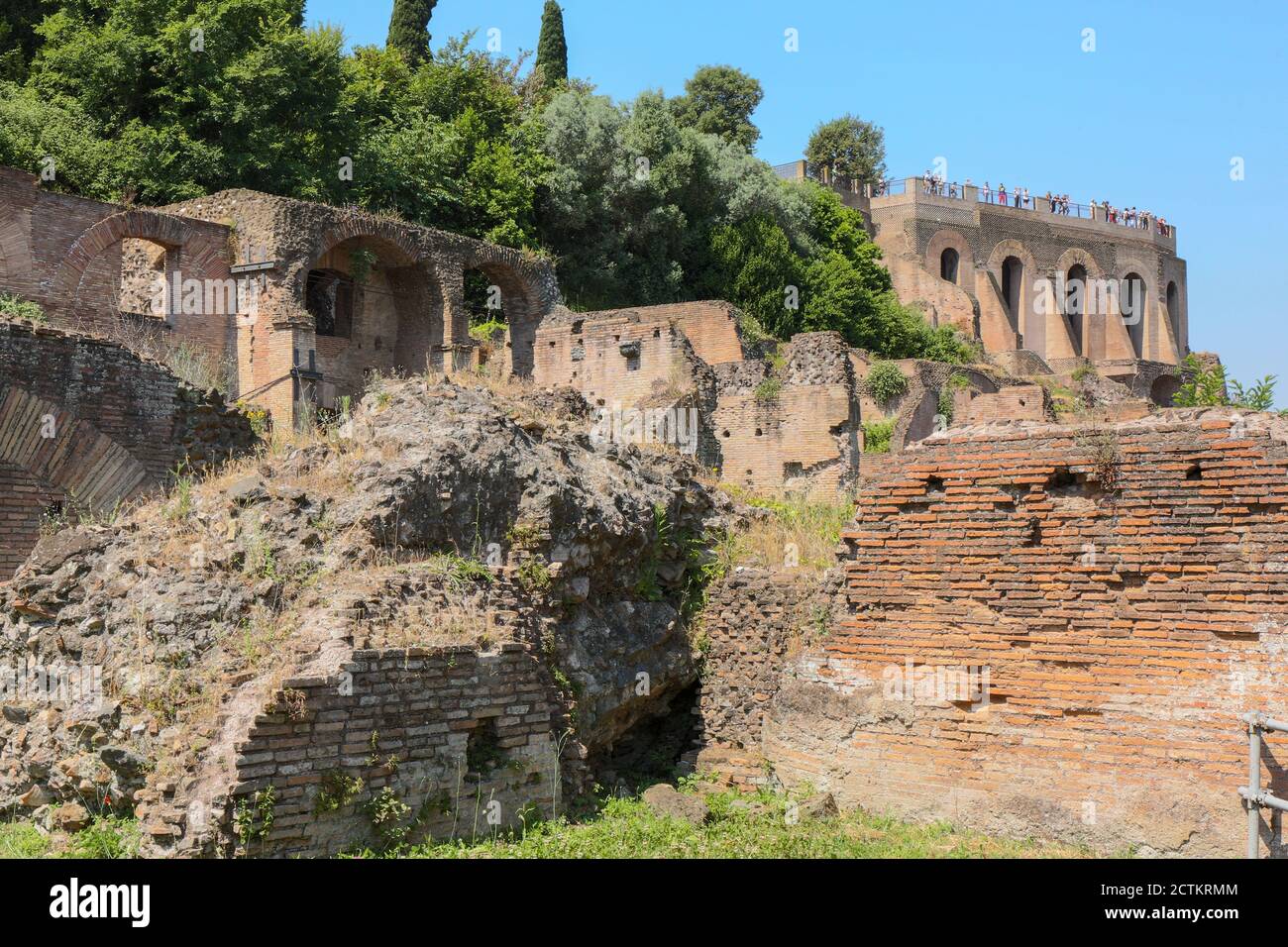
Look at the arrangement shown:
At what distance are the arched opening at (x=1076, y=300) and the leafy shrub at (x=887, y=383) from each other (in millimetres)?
28695

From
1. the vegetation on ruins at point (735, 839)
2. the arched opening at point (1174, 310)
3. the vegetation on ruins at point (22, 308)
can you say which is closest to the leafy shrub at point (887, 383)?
the vegetation on ruins at point (22, 308)

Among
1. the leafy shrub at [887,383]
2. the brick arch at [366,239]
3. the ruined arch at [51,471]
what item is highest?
the brick arch at [366,239]

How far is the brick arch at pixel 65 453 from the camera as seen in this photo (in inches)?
471

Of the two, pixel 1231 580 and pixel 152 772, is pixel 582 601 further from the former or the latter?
pixel 1231 580

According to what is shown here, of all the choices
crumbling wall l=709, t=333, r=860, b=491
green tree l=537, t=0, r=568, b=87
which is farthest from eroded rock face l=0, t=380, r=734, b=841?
green tree l=537, t=0, r=568, b=87

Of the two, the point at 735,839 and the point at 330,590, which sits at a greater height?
the point at 330,590

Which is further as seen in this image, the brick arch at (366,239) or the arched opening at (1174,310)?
the arched opening at (1174,310)

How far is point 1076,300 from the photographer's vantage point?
5856 centimetres

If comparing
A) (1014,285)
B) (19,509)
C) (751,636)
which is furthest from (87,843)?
(1014,285)

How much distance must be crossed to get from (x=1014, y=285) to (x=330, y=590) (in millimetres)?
51619

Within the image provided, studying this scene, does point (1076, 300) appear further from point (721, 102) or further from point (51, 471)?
point (51, 471)

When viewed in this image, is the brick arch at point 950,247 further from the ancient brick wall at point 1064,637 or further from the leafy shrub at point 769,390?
the ancient brick wall at point 1064,637

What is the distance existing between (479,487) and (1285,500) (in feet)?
17.8

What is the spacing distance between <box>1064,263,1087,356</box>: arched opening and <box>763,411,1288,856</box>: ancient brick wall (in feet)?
166
